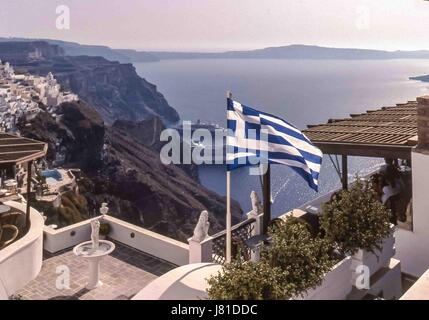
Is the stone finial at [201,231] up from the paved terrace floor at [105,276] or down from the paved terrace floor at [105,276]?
up

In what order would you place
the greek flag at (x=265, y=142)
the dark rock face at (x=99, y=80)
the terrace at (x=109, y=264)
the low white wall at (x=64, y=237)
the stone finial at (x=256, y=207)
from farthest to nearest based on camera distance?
the dark rock face at (x=99, y=80), the low white wall at (x=64, y=237), the stone finial at (x=256, y=207), the terrace at (x=109, y=264), the greek flag at (x=265, y=142)

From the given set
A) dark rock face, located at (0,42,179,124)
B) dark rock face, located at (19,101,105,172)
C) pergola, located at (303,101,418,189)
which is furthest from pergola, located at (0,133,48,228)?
dark rock face, located at (0,42,179,124)

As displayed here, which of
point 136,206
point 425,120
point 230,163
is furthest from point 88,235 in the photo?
point 136,206

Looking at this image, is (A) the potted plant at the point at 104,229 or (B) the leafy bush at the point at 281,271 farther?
(A) the potted plant at the point at 104,229

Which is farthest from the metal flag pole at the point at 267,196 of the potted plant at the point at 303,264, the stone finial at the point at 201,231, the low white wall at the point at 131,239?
the low white wall at the point at 131,239

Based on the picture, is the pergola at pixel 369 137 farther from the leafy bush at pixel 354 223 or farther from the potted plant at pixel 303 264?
the potted plant at pixel 303 264

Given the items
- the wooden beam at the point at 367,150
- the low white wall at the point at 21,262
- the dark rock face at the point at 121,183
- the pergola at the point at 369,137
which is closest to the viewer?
the wooden beam at the point at 367,150
